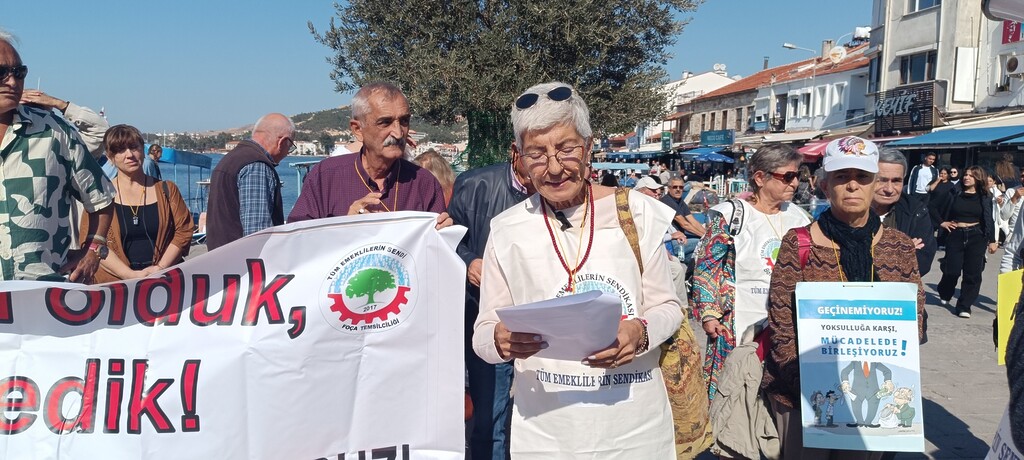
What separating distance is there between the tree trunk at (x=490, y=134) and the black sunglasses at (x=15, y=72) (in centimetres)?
1251

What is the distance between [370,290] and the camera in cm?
309

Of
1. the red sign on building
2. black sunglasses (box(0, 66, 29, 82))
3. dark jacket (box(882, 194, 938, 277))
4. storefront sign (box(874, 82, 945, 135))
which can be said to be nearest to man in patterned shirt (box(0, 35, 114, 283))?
black sunglasses (box(0, 66, 29, 82))

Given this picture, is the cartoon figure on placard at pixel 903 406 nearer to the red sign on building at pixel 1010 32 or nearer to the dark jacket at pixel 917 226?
the dark jacket at pixel 917 226

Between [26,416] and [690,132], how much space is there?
64.9m

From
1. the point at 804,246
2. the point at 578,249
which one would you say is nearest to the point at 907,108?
the point at 804,246

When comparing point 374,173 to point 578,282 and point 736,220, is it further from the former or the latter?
point 736,220

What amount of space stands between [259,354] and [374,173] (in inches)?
48.1

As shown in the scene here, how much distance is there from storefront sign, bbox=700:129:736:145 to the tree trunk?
107 feet

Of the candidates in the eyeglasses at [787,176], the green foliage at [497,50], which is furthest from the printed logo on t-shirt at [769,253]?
the green foliage at [497,50]

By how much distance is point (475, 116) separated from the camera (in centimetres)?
1600

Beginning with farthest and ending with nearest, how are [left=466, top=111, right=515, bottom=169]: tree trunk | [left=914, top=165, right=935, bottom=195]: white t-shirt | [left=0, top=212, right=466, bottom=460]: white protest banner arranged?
[left=914, top=165, right=935, bottom=195]: white t-shirt
[left=466, top=111, right=515, bottom=169]: tree trunk
[left=0, top=212, right=466, bottom=460]: white protest banner

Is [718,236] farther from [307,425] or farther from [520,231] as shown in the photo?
[307,425]

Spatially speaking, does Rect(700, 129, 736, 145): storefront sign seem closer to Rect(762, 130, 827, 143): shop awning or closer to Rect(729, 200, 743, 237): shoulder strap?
Rect(762, 130, 827, 143): shop awning

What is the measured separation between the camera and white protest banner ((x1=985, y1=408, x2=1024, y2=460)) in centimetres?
194
